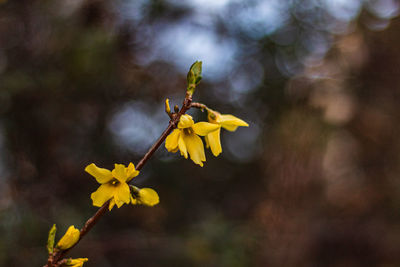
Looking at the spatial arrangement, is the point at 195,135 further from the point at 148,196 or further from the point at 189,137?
the point at 148,196

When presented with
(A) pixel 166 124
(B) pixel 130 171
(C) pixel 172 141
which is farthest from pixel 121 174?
(A) pixel 166 124

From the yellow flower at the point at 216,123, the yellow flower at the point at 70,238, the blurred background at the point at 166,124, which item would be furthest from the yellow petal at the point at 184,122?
the blurred background at the point at 166,124

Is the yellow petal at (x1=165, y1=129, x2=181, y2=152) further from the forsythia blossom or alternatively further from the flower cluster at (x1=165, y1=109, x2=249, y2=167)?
the forsythia blossom

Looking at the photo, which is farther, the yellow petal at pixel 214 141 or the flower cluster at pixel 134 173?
the yellow petal at pixel 214 141

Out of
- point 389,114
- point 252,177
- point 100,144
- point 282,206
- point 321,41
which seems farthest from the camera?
point 389,114

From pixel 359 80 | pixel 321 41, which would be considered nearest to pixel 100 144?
pixel 321 41

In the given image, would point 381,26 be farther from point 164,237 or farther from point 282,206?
point 164,237

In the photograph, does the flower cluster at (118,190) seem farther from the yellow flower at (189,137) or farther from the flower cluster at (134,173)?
the yellow flower at (189,137)
